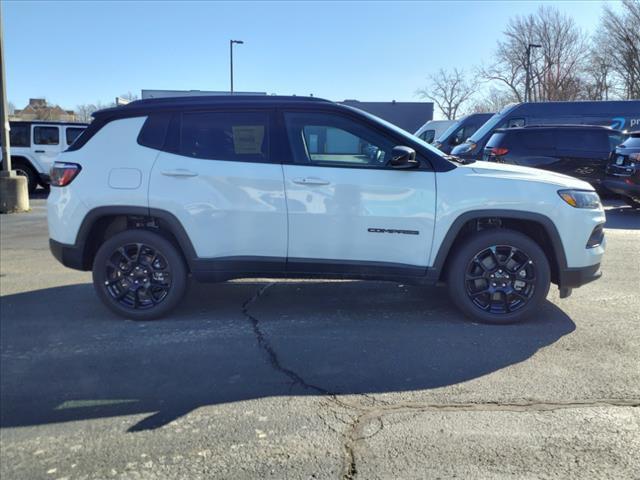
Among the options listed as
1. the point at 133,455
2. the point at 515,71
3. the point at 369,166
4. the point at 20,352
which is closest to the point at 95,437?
the point at 133,455

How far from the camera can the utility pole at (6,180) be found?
11570 mm

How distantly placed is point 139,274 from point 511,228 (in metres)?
3.28

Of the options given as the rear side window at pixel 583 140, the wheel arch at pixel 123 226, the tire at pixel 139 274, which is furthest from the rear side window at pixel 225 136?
the rear side window at pixel 583 140

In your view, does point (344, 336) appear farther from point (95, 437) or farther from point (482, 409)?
point (95, 437)

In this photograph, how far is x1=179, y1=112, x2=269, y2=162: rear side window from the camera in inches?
186

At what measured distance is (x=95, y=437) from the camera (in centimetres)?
303

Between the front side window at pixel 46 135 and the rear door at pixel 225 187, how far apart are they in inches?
495

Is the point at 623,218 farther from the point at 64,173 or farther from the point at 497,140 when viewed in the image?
the point at 64,173

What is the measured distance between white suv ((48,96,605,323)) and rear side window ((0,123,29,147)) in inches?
478

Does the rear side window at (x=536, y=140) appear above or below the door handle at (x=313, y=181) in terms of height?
above

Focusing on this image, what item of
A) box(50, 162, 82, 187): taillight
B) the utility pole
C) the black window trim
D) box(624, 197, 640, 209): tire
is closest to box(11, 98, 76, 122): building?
the utility pole

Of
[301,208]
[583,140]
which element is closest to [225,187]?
[301,208]

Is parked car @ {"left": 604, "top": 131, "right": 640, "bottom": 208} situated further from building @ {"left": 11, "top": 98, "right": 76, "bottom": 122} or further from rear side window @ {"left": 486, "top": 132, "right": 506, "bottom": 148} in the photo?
building @ {"left": 11, "top": 98, "right": 76, "bottom": 122}

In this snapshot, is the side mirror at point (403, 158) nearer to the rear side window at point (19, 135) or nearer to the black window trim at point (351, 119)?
the black window trim at point (351, 119)
